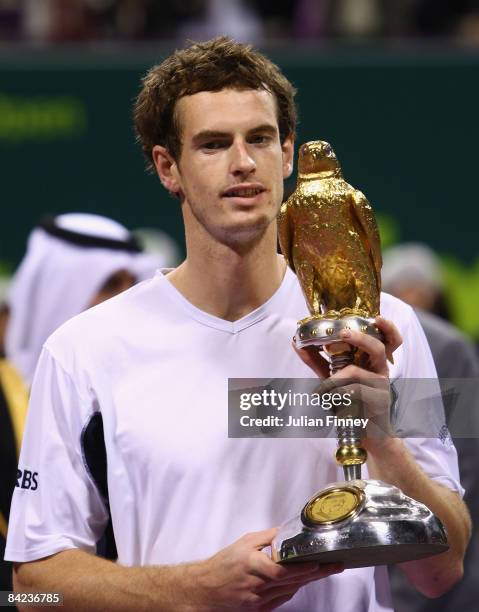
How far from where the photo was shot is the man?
283 cm

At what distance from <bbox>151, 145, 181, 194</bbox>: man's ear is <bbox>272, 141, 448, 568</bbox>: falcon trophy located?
11.6 inches

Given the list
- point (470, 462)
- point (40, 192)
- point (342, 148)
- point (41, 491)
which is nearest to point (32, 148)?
point (40, 192)

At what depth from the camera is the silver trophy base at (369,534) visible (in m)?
2.52

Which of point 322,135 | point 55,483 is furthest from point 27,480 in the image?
point 322,135

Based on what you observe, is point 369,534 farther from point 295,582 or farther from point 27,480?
point 27,480

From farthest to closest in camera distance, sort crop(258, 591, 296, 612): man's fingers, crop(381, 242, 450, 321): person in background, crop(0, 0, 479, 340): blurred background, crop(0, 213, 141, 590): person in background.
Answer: crop(0, 0, 479, 340): blurred background, crop(381, 242, 450, 321): person in background, crop(0, 213, 141, 590): person in background, crop(258, 591, 296, 612): man's fingers

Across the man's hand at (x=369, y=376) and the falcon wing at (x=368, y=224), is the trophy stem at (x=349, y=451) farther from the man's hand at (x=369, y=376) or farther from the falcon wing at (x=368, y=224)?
the falcon wing at (x=368, y=224)

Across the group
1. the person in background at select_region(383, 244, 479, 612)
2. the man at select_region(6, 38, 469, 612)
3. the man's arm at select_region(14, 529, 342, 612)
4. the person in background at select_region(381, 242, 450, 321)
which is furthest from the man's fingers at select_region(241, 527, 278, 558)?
the person in background at select_region(381, 242, 450, 321)

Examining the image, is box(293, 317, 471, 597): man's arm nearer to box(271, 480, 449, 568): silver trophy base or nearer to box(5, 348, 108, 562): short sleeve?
box(271, 480, 449, 568): silver trophy base

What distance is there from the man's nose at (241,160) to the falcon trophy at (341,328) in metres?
0.11

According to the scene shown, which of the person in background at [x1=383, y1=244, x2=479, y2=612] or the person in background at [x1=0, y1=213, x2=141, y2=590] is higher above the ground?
the person in background at [x1=0, y1=213, x2=141, y2=590]

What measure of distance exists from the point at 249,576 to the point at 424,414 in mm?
572

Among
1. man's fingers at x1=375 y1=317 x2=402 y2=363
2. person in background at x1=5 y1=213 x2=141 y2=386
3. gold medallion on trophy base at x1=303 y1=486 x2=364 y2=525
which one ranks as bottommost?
gold medallion on trophy base at x1=303 y1=486 x2=364 y2=525

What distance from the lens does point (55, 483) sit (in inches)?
115
